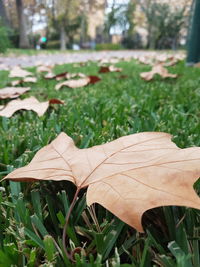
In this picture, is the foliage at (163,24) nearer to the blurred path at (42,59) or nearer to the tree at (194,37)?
the blurred path at (42,59)

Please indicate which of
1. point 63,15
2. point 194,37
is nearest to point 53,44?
point 63,15

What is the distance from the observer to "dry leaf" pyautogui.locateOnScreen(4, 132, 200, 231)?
507 millimetres

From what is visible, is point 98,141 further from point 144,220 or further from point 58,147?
point 144,220

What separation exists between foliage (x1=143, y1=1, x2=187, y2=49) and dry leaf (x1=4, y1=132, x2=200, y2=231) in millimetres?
29489

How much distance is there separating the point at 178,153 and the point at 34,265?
360 millimetres

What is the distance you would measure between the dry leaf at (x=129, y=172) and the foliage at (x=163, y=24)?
29489 mm

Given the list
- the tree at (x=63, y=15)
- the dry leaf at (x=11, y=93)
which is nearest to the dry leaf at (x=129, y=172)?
the dry leaf at (x=11, y=93)

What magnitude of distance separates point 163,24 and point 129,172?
31383 mm

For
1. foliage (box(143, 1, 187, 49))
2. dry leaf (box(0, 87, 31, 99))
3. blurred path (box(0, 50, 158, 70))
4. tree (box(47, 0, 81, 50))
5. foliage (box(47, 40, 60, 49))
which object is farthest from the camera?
foliage (box(47, 40, 60, 49))

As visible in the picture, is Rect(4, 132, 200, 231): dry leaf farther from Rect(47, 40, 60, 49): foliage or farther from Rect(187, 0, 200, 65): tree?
Rect(47, 40, 60, 49): foliage

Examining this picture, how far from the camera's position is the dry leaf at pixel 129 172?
1.66 ft

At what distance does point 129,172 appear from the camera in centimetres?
61

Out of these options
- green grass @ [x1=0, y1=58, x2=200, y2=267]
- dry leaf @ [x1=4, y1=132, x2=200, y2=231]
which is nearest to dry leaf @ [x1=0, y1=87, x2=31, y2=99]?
green grass @ [x1=0, y1=58, x2=200, y2=267]

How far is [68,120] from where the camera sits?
1.38 metres
